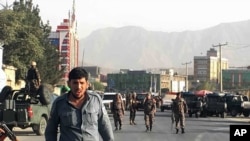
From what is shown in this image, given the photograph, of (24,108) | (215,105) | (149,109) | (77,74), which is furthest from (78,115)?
(215,105)

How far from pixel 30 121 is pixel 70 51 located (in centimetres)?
8744

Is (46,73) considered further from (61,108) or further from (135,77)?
(135,77)

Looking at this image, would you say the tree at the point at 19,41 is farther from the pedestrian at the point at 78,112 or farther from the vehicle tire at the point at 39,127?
the pedestrian at the point at 78,112

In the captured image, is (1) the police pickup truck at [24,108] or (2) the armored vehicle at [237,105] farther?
(2) the armored vehicle at [237,105]

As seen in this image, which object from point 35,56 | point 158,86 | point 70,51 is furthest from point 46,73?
point 158,86

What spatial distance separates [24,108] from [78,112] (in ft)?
Result: 47.3

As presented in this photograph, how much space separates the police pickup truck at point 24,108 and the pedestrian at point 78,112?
45.9ft

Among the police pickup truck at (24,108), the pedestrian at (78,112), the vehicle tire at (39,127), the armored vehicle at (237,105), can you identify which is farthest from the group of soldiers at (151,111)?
the armored vehicle at (237,105)

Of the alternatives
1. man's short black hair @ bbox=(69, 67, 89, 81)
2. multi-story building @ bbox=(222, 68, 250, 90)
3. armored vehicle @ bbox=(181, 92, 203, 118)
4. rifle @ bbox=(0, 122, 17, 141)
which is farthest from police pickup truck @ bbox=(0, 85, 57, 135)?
multi-story building @ bbox=(222, 68, 250, 90)

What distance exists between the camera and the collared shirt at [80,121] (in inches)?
235

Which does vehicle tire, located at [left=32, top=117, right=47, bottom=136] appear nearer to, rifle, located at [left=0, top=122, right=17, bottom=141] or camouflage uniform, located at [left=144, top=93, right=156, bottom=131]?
camouflage uniform, located at [left=144, top=93, right=156, bottom=131]

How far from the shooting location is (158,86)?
167000mm

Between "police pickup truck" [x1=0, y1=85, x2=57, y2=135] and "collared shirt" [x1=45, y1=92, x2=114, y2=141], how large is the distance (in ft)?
45.7

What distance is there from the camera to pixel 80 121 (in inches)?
235
